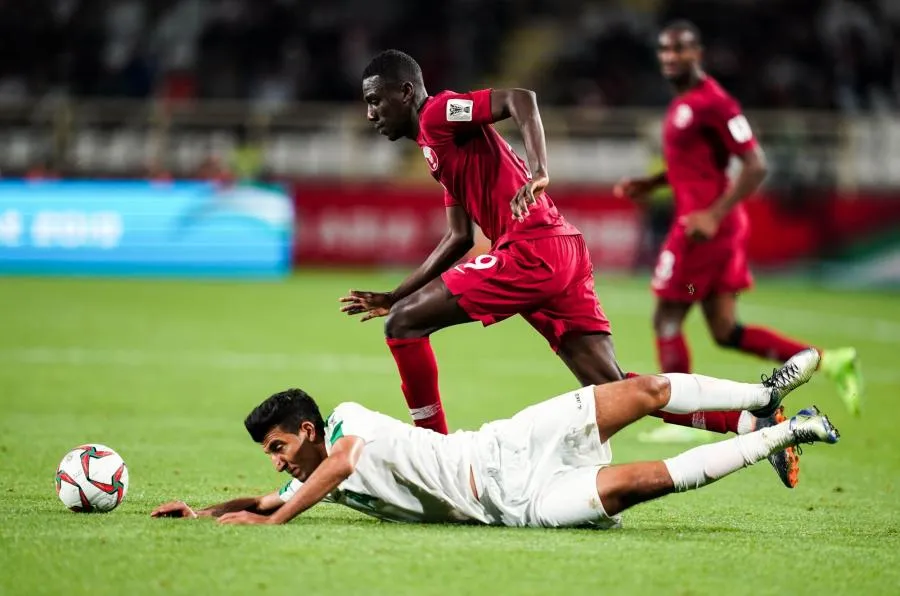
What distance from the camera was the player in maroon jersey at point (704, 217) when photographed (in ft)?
30.5

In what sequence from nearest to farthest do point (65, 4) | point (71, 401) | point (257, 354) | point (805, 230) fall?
point (71, 401) → point (257, 354) → point (805, 230) → point (65, 4)

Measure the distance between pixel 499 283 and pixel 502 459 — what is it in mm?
1021

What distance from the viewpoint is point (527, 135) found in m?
6.38

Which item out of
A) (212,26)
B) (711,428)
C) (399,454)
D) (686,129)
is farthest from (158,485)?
(212,26)

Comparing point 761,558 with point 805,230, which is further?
point 805,230

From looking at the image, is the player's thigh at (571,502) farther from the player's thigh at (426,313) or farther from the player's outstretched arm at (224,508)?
the player's outstretched arm at (224,508)

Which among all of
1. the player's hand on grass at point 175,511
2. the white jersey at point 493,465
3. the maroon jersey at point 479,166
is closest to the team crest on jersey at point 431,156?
the maroon jersey at point 479,166

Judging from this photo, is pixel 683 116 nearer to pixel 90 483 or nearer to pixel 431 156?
pixel 431 156

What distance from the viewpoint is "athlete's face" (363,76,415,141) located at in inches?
263

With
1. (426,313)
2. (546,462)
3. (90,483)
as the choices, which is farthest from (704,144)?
(90,483)

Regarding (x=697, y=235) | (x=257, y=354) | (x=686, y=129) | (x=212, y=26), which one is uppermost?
(x=212, y=26)

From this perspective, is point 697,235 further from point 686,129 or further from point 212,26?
point 212,26

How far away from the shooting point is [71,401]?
10461 millimetres

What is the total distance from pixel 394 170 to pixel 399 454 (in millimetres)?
18546
